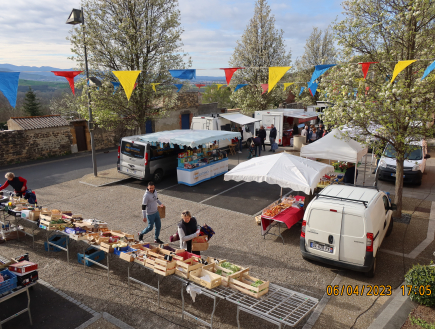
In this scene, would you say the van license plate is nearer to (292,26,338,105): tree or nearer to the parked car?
the parked car

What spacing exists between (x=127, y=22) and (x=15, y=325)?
1257 cm

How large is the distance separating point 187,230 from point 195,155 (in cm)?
788

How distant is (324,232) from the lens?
6652 mm

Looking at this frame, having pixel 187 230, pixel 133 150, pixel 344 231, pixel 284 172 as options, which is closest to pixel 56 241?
pixel 187 230

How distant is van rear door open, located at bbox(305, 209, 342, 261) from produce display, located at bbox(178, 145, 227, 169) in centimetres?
766

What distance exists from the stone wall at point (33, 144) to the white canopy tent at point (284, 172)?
15.0 metres

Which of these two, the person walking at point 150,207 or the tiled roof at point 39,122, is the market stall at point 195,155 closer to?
the person walking at point 150,207

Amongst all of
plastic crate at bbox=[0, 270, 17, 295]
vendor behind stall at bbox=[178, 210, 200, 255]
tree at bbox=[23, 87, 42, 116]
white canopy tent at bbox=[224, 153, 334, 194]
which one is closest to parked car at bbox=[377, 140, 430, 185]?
white canopy tent at bbox=[224, 153, 334, 194]

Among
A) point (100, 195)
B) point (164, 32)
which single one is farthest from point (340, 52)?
point (100, 195)

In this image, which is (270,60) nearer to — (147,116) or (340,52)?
(147,116)

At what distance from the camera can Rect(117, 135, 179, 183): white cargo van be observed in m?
13.4

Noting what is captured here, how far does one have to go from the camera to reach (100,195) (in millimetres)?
12562

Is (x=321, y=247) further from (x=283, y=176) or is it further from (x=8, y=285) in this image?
(x=8, y=285)

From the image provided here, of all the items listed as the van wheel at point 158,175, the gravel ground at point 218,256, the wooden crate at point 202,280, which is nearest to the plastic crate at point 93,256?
the gravel ground at point 218,256
